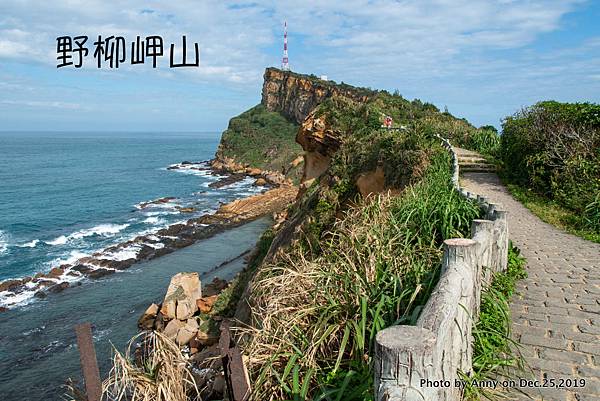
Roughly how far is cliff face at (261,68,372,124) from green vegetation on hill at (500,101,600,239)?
46543 millimetres

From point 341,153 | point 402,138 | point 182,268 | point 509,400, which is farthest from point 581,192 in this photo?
point 182,268

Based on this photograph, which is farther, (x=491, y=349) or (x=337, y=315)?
(x=337, y=315)

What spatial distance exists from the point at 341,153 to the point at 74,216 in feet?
102

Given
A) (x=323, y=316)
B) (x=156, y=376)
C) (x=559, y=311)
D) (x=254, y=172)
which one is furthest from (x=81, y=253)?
(x=254, y=172)

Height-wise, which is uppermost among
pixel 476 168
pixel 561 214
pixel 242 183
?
pixel 476 168

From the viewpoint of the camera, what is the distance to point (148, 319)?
20391 millimetres

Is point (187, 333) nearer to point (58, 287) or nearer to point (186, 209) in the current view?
point (58, 287)

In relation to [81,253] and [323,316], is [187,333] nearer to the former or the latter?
[323,316]

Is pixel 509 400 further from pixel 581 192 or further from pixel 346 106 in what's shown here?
pixel 346 106

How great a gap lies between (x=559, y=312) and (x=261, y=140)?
69.8 m

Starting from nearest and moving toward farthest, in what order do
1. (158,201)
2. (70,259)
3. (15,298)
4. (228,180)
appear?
(15,298) → (70,259) → (158,201) → (228,180)

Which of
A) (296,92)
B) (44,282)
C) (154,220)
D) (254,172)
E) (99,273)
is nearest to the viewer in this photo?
(44,282)

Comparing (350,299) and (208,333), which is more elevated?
(350,299)

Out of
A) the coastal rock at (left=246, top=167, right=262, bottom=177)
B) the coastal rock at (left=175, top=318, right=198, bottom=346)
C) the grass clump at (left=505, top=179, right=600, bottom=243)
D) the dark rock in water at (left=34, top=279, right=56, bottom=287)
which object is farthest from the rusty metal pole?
the coastal rock at (left=246, top=167, right=262, bottom=177)
